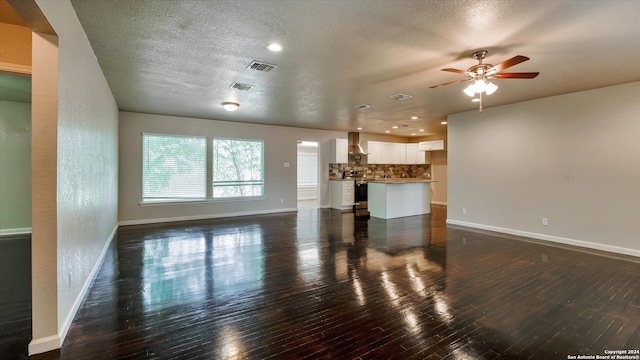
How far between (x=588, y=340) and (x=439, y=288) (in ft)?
3.78

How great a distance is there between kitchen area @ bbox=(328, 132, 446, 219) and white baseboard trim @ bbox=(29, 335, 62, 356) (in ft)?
20.8

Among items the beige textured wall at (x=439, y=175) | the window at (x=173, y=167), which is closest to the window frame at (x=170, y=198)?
the window at (x=173, y=167)

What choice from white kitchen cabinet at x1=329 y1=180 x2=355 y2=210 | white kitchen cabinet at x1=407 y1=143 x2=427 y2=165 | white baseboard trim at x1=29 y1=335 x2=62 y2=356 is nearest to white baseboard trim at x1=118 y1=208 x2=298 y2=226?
white kitchen cabinet at x1=329 y1=180 x2=355 y2=210

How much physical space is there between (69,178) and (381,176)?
9.40 meters

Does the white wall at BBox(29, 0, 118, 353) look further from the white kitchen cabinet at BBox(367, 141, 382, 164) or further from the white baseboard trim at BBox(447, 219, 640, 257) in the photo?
the white kitchen cabinet at BBox(367, 141, 382, 164)

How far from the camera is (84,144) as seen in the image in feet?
8.91

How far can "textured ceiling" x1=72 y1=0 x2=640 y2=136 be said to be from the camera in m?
2.31

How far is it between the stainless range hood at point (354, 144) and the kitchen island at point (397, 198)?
6.78 feet

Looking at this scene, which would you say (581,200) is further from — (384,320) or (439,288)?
(384,320)

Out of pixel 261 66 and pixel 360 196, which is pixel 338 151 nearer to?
pixel 360 196

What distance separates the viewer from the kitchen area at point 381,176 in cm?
748

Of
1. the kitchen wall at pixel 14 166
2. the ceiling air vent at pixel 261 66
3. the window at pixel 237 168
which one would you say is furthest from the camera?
the window at pixel 237 168

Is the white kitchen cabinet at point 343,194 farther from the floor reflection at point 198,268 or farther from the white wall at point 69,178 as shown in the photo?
the white wall at point 69,178

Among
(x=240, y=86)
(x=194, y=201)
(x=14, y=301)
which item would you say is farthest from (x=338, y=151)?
(x=14, y=301)
